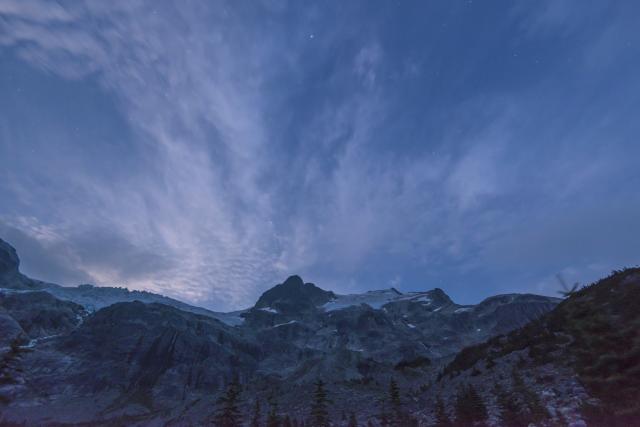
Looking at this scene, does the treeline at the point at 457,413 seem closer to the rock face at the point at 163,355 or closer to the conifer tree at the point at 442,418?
the conifer tree at the point at 442,418

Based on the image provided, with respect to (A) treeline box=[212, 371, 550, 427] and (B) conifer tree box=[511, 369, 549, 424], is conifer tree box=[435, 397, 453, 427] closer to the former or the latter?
(A) treeline box=[212, 371, 550, 427]

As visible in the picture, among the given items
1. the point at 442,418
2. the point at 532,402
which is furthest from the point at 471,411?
the point at 532,402

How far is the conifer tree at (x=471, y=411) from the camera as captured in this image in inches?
1074

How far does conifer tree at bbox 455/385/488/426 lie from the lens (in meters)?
27.3

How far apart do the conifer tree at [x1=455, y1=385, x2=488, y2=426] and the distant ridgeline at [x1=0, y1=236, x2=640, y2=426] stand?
A: 10 cm

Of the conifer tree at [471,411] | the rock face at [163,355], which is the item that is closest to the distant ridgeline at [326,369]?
the conifer tree at [471,411]

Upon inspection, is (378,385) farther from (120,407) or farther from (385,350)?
(385,350)

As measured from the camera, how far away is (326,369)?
101 metres

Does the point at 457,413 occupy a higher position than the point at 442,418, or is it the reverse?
the point at 457,413

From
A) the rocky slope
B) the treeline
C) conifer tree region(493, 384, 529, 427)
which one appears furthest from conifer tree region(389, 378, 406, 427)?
conifer tree region(493, 384, 529, 427)

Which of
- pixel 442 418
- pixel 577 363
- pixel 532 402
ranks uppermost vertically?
pixel 577 363

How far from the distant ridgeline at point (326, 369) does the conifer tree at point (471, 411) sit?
10 cm

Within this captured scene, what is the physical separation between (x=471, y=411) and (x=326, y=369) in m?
79.0

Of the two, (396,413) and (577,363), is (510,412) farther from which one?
(396,413)
